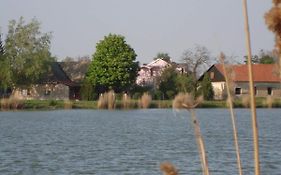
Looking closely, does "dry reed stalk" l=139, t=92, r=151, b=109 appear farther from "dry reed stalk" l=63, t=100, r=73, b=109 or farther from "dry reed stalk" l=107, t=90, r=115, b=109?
"dry reed stalk" l=63, t=100, r=73, b=109

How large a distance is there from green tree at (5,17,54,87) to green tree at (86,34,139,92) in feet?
16.6

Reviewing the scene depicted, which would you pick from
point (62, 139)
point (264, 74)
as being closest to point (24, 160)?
point (62, 139)

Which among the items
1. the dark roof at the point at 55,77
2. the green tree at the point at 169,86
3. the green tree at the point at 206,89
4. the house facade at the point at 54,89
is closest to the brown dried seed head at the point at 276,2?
the green tree at the point at 206,89

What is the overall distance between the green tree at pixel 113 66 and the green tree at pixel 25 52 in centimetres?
506

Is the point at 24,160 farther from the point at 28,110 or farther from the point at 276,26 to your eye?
Answer: the point at 28,110

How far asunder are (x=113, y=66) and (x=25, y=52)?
862 centimetres

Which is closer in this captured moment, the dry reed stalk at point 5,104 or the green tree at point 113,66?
the dry reed stalk at point 5,104

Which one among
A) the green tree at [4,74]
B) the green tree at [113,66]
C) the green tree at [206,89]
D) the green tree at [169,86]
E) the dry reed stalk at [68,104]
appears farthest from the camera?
the green tree at [169,86]

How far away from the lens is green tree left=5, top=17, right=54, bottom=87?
64.7 m

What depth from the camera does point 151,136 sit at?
2745cm

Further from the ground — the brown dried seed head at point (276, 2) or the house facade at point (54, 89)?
the house facade at point (54, 89)

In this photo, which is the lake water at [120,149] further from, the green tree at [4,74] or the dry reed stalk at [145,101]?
the green tree at [4,74]

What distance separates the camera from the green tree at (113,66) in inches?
2562

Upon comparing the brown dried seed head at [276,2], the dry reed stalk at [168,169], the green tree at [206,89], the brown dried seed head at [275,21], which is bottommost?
the dry reed stalk at [168,169]
